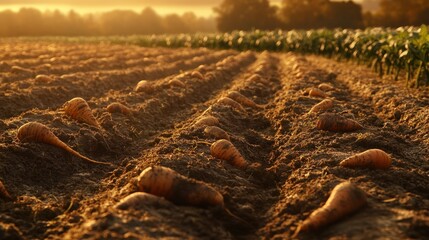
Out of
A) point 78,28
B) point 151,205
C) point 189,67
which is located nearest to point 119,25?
point 78,28

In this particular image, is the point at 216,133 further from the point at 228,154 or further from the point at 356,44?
the point at 356,44

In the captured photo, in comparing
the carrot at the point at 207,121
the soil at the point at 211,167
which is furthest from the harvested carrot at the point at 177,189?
the carrot at the point at 207,121

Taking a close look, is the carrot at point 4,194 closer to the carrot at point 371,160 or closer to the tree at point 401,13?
the carrot at point 371,160

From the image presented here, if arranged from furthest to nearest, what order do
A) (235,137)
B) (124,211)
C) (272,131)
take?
(272,131)
(235,137)
(124,211)

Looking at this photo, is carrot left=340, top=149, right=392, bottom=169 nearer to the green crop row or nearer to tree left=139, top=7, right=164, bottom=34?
the green crop row

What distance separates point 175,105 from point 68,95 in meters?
2.12

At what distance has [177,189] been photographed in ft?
11.6

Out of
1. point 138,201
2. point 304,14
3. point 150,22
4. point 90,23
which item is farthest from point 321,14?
point 90,23

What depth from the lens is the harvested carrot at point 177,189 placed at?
3.54 meters

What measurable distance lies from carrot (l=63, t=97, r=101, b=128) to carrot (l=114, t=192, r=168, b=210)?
286 cm

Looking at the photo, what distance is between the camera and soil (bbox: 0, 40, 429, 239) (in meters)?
3.26

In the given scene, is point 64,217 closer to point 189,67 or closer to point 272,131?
point 272,131

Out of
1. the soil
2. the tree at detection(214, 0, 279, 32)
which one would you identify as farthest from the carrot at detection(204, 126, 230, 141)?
the tree at detection(214, 0, 279, 32)

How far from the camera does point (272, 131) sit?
660 cm
